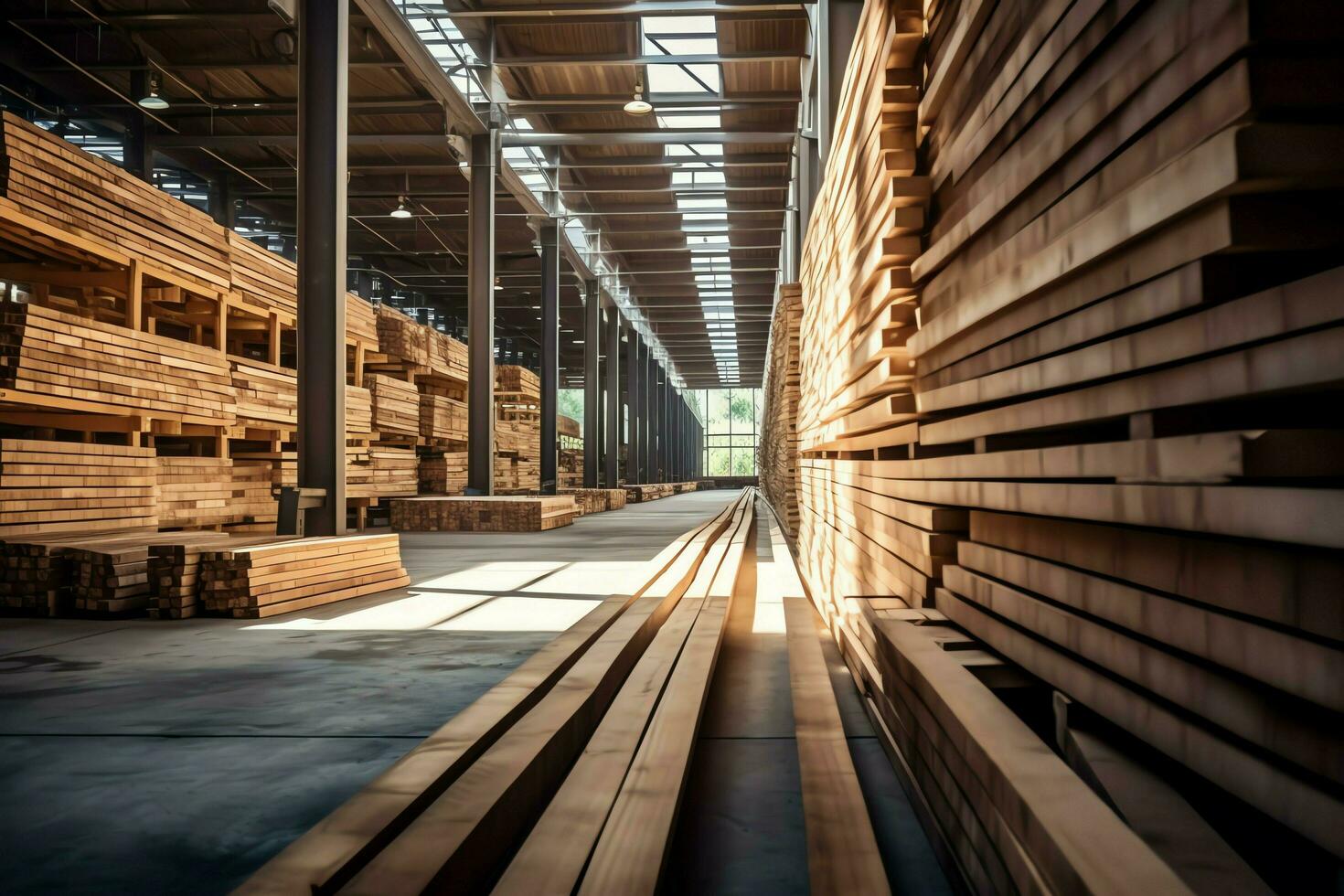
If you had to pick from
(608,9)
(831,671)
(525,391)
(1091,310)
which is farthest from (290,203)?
(1091,310)

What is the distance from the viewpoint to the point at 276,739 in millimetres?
3191

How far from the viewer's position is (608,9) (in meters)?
12.9

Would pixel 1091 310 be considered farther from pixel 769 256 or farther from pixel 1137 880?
pixel 769 256

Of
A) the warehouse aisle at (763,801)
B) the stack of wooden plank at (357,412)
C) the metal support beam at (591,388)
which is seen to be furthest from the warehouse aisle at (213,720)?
the metal support beam at (591,388)

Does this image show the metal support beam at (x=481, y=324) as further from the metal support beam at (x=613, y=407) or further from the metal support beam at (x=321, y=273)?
the metal support beam at (x=613, y=407)

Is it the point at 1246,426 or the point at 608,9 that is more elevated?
the point at 608,9

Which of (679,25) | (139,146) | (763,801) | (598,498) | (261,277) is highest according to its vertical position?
(679,25)

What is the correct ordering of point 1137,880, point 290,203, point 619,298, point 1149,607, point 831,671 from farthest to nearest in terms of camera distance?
1. point 619,298
2. point 290,203
3. point 831,671
4. point 1149,607
5. point 1137,880

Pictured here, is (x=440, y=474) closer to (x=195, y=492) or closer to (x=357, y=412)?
(x=357, y=412)

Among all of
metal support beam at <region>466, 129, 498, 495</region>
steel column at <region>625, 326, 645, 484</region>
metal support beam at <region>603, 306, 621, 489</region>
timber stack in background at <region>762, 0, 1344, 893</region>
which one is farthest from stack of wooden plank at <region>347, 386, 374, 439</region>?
steel column at <region>625, 326, 645, 484</region>

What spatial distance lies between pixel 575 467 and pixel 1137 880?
29.6 m

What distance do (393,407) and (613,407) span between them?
45.4ft

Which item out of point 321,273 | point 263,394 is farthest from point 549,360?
point 321,273

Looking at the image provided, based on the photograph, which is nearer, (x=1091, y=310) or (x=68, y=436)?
(x=1091, y=310)
